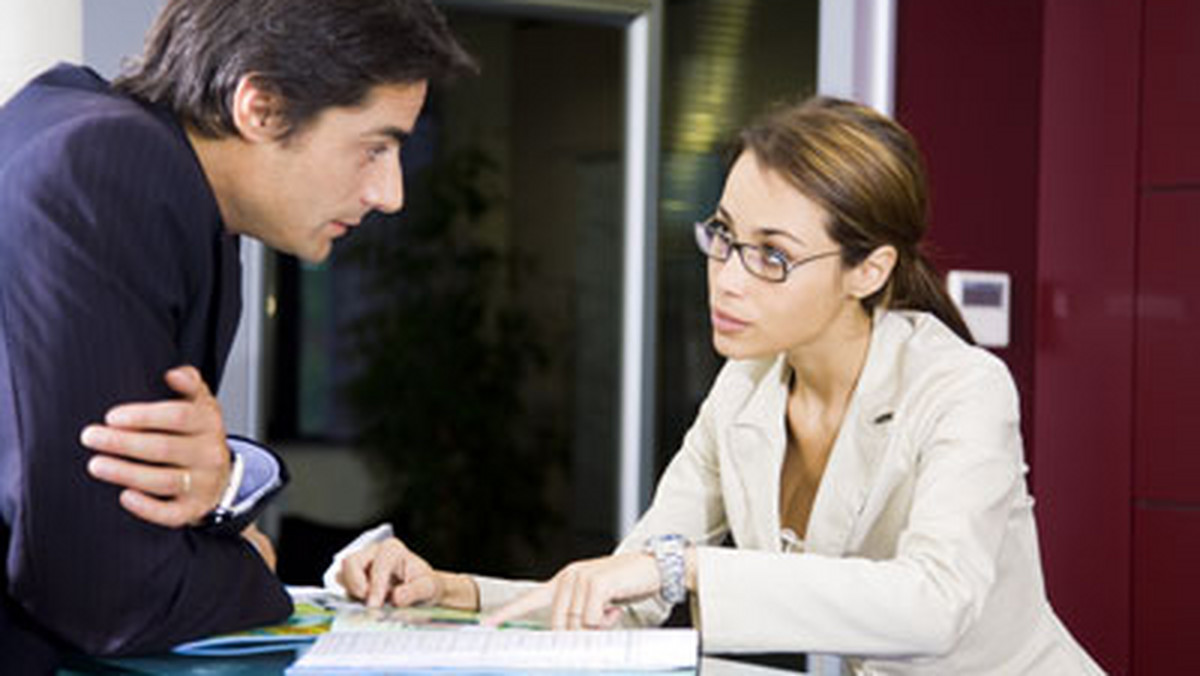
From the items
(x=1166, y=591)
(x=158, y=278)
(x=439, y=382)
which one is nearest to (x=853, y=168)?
(x=158, y=278)

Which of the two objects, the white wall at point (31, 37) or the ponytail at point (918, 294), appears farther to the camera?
the white wall at point (31, 37)

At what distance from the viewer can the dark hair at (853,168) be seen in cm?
207

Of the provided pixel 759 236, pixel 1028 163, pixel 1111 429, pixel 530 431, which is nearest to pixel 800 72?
pixel 1028 163

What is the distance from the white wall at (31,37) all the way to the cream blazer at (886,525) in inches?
42.5

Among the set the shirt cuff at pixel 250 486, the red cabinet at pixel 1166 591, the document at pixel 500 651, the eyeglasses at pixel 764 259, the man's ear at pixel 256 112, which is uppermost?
the man's ear at pixel 256 112

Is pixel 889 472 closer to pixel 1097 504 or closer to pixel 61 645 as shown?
pixel 61 645

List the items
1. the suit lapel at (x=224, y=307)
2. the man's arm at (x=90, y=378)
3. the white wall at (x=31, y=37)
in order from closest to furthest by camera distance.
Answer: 1. the man's arm at (x=90, y=378)
2. the suit lapel at (x=224, y=307)
3. the white wall at (x=31, y=37)

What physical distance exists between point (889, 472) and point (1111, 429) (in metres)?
2.12

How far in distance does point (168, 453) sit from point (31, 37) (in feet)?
4.11

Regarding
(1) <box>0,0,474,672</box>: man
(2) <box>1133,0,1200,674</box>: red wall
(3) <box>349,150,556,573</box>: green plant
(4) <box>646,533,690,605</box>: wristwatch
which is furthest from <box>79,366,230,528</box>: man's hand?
(3) <box>349,150,556,573</box>: green plant

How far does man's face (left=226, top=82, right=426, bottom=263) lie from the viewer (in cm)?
165

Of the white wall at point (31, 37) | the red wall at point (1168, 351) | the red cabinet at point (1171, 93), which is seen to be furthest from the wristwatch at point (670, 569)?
the red cabinet at point (1171, 93)

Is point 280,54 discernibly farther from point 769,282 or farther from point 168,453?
point 769,282

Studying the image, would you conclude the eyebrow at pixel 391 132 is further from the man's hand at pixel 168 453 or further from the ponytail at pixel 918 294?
the ponytail at pixel 918 294
